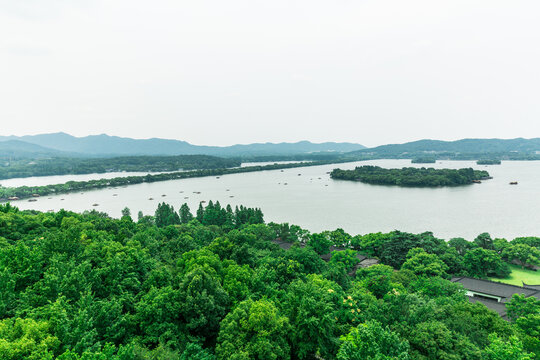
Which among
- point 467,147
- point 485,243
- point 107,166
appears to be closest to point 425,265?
point 485,243

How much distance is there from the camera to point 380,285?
13.6m

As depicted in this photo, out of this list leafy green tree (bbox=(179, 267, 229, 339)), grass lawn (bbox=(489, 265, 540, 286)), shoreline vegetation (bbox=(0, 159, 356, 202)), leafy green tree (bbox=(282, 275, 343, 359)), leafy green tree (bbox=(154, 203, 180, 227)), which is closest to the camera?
leafy green tree (bbox=(282, 275, 343, 359))

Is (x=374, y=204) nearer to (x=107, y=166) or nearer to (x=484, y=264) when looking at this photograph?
(x=484, y=264)

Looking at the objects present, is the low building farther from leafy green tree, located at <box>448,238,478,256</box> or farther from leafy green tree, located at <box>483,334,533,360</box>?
leafy green tree, located at <box>483,334,533,360</box>

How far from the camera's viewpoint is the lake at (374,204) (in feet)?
112

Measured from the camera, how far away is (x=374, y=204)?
154ft

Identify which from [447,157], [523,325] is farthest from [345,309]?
[447,157]

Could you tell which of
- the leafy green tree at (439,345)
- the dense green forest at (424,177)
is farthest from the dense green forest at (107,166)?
the leafy green tree at (439,345)

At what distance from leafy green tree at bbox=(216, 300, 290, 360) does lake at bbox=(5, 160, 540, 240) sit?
25.3 metres

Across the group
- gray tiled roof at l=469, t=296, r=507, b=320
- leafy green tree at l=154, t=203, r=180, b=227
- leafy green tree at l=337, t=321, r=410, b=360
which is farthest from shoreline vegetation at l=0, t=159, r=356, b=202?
gray tiled roof at l=469, t=296, r=507, b=320

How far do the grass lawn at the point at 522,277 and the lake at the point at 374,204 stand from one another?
8541mm

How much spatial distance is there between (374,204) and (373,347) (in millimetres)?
43360

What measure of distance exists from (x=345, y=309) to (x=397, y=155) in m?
184

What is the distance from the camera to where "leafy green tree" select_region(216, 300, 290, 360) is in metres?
8.00
